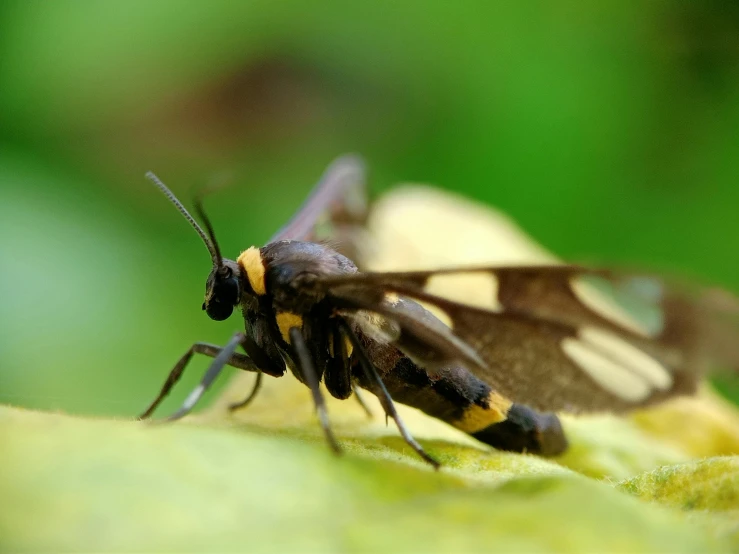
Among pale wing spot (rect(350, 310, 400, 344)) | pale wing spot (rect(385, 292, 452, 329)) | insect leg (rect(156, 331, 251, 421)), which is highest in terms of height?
pale wing spot (rect(385, 292, 452, 329))

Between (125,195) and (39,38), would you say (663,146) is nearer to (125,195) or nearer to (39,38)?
(125,195)

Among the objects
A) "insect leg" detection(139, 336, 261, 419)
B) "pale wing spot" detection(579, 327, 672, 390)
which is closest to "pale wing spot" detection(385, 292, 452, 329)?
"pale wing spot" detection(579, 327, 672, 390)

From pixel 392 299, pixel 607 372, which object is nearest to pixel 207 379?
pixel 392 299

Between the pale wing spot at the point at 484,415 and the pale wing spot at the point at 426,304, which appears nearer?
the pale wing spot at the point at 426,304

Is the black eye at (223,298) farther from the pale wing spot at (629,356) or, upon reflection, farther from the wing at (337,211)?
the pale wing spot at (629,356)

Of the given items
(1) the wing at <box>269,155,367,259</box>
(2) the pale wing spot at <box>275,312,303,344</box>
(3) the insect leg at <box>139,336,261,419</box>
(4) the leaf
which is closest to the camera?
(4) the leaf

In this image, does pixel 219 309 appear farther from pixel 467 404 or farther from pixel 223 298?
pixel 467 404

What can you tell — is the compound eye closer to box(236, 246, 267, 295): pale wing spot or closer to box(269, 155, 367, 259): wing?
box(236, 246, 267, 295): pale wing spot

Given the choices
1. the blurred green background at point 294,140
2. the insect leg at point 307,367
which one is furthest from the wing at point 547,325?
the blurred green background at point 294,140
